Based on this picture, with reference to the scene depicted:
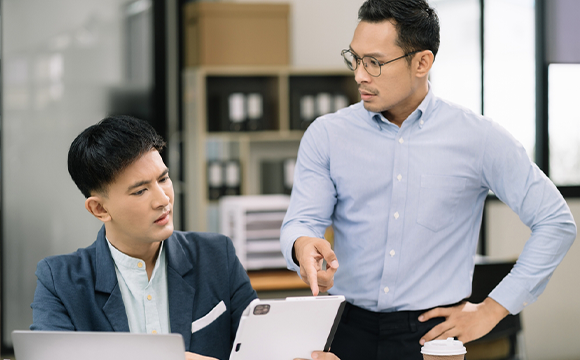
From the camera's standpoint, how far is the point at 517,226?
13.8 ft

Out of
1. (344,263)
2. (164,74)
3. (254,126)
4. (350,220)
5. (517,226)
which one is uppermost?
(164,74)

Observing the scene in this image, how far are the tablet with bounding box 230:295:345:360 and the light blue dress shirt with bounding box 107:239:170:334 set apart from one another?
1.12 ft

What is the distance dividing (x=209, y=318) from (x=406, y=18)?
2.85ft

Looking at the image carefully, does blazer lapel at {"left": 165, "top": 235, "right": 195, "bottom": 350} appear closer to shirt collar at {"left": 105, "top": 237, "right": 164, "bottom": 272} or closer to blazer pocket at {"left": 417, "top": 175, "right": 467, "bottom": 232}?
shirt collar at {"left": 105, "top": 237, "right": 164, "bottom": 272}

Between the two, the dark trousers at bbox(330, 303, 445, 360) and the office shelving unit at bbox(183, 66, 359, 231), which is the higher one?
the office shelving unit at bbox(183, 66, 359, 231)

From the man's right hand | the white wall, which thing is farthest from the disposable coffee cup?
the white wall

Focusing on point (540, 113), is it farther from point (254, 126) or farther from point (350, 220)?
point (350, 220)

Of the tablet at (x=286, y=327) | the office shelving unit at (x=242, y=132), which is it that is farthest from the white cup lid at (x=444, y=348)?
the office shelving unit at (x=242, y=132)

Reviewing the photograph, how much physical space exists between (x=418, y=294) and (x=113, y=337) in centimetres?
84

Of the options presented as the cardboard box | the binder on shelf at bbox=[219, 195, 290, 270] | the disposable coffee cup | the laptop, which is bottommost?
the binder on shelf at bbox=[219, 195, 290, 270]

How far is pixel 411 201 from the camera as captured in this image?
1641mm

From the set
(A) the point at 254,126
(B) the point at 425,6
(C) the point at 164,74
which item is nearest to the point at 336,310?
(B) the point at 425,6

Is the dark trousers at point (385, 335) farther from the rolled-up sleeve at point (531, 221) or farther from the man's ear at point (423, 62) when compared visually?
the man's ear at point (423, 62)

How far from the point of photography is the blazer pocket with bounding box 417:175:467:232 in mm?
1632
